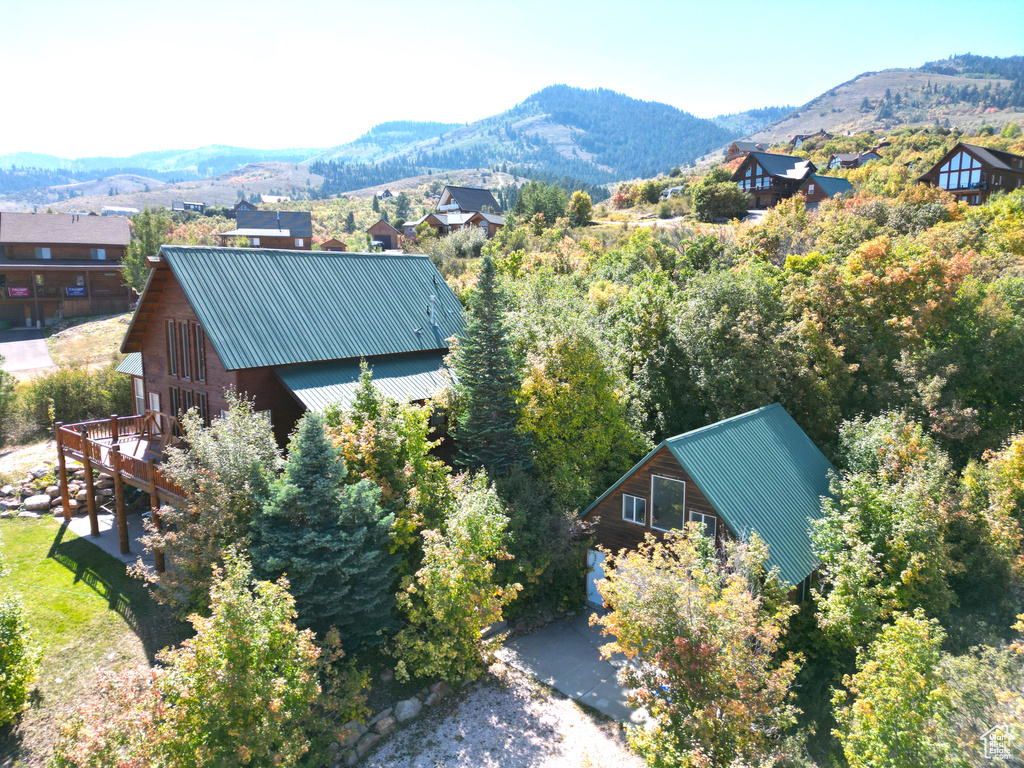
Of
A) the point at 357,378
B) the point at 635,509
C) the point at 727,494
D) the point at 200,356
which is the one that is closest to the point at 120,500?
the point at 200,356

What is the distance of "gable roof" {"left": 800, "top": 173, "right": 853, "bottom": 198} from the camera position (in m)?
54.3

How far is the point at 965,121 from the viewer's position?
150 meters

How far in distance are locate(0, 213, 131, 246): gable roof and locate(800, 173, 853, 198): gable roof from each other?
68346mm

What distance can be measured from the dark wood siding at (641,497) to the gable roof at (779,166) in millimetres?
53503

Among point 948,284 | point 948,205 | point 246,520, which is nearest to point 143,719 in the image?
point 246,520

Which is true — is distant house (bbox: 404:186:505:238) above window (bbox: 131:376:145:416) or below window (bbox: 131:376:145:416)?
above

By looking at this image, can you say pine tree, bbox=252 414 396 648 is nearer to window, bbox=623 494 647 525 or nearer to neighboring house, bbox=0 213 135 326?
window, bbox=623 494 647 525

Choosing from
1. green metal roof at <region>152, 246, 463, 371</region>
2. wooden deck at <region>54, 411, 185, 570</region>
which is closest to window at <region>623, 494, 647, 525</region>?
green metal roof at <region>152, 246, 463, 371</region>

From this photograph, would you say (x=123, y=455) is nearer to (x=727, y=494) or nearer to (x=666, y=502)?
(x=666, y=502)

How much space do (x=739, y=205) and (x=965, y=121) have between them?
139m

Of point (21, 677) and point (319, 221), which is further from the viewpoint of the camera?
point (319, 221)

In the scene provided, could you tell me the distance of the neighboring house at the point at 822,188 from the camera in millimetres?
53781

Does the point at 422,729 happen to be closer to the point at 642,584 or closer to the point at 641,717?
the point at 641,717

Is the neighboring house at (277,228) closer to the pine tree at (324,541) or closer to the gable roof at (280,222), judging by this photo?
the gable roof at (280,222)
